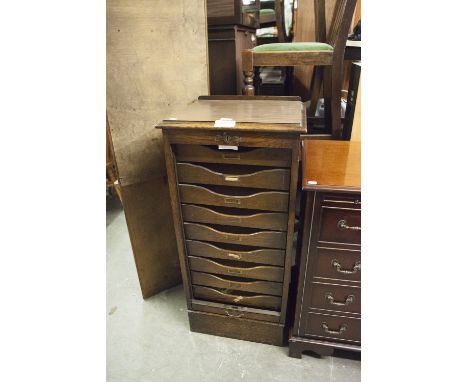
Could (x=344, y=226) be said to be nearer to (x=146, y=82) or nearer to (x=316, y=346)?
(x=316, y=346)

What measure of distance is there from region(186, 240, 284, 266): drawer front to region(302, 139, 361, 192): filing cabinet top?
0.91ft

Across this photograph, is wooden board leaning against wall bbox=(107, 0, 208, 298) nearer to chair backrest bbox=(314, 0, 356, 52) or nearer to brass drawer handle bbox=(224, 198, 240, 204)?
brass drawer handle bbox=(224, 198, 240, 204)

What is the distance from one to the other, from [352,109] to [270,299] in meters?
0.91

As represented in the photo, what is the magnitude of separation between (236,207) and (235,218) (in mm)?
37

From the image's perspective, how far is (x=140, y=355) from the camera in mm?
1176

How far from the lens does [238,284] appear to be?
3.65 feet

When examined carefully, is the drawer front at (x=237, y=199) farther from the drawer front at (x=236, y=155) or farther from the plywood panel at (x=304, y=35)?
the plywood panel at (x=304, y=35)

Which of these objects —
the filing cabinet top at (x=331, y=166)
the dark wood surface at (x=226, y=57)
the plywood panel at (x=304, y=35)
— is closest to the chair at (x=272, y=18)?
the plywood panel at (x=304, y=35)

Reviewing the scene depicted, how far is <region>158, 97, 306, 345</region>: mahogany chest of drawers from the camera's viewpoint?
0.86 metres

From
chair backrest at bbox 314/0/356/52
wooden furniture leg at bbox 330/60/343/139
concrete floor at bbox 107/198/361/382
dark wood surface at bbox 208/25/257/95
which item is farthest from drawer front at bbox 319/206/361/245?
dark wood surface at bbox 208/25/257/95

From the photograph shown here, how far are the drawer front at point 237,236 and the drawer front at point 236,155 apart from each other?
232 mm
